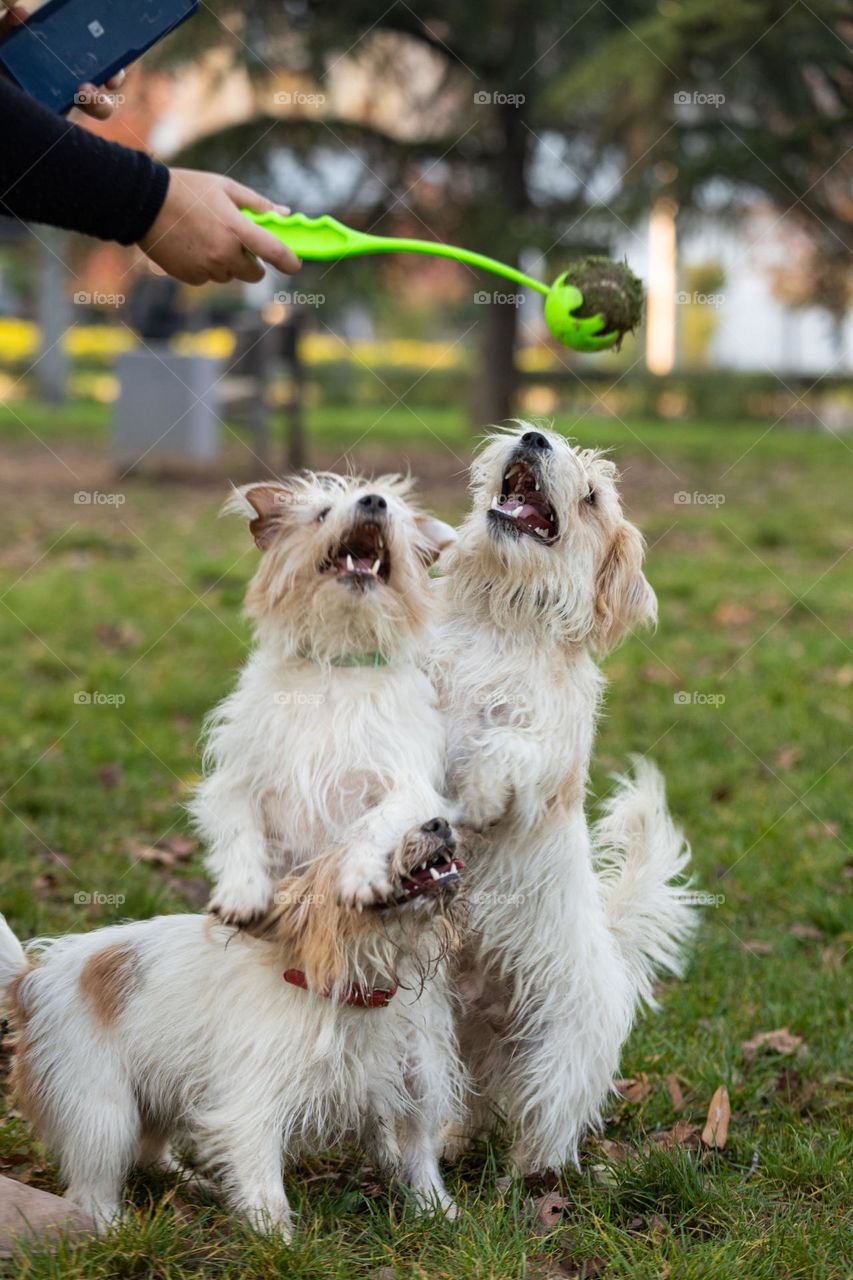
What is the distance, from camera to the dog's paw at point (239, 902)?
2852mm

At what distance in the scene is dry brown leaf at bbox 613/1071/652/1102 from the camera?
382 centimetres

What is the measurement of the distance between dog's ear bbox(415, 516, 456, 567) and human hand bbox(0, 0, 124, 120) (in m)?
1.47

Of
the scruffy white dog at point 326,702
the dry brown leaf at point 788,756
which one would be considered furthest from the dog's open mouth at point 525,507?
the dry brown leaf at point 788,756

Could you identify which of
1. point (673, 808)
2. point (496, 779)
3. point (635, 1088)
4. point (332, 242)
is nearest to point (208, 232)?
point (332, 242)

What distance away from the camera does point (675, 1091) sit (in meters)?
3.82

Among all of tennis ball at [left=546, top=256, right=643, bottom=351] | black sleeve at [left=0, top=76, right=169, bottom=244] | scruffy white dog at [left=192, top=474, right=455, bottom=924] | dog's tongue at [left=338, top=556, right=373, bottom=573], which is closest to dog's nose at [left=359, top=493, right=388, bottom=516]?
scruffy white dog at [left=192, top=474, right=455, bottom=924]

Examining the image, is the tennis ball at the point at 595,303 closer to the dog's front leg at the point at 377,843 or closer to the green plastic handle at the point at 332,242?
the green plastic handle at the point at 332,242

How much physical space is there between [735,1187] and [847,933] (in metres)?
1.75

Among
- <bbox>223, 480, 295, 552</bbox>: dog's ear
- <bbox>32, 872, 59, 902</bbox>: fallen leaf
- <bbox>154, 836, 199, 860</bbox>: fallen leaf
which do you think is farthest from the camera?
<bbox>154, 836, 199, 860</bbox>: fallen leaf

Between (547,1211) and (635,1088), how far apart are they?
0.75m

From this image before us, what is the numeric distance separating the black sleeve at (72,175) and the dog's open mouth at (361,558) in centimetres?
97

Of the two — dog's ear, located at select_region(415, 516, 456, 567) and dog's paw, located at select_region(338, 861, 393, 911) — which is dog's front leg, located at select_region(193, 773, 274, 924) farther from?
dog's ear, located at select_region(415, 516, 456, 567)

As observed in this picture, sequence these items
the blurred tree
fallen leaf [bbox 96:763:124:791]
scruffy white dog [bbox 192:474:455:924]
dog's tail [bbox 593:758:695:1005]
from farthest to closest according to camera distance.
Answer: the blurred tree
fallen leaf [bbox 96:763:124:791]
dog's tail [bbox 593:758:695:1005]
scruffy white dog [bbox 192:474:455:924]

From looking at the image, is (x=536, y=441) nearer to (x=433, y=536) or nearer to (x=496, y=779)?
(x=433, y=536)
